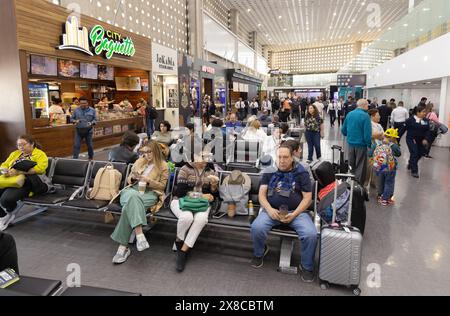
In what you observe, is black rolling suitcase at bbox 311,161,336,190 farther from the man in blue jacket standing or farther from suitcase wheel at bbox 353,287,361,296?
the man in blue jacket standing

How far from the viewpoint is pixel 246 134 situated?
6.83 m

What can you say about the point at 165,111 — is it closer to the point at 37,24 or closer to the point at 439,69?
the point at 37,24

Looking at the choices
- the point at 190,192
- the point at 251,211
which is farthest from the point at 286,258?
the point at 190,192

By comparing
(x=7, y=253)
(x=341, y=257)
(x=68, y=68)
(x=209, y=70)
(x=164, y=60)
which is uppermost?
(x=209, y=70)

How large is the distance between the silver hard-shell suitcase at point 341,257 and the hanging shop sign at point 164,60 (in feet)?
39.5

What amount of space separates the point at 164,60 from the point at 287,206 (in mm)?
12600

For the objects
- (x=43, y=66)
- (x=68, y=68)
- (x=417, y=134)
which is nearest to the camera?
(x=417, y=134)

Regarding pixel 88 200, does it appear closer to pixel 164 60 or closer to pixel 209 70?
pixel 164 60

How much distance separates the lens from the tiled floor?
2843 mm

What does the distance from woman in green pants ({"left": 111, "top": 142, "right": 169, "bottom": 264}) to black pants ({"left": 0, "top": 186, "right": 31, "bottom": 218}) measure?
1.44 metres

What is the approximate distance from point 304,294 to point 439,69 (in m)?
10.8

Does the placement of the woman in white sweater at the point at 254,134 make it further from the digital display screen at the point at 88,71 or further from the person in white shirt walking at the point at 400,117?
the digital display screen at the point at 88,71

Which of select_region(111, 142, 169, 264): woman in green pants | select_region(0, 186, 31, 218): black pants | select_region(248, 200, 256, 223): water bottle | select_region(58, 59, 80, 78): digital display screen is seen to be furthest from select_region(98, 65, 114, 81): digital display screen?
select_region(248, 200, 256, 223): water bottle

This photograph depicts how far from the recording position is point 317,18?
2945cm
